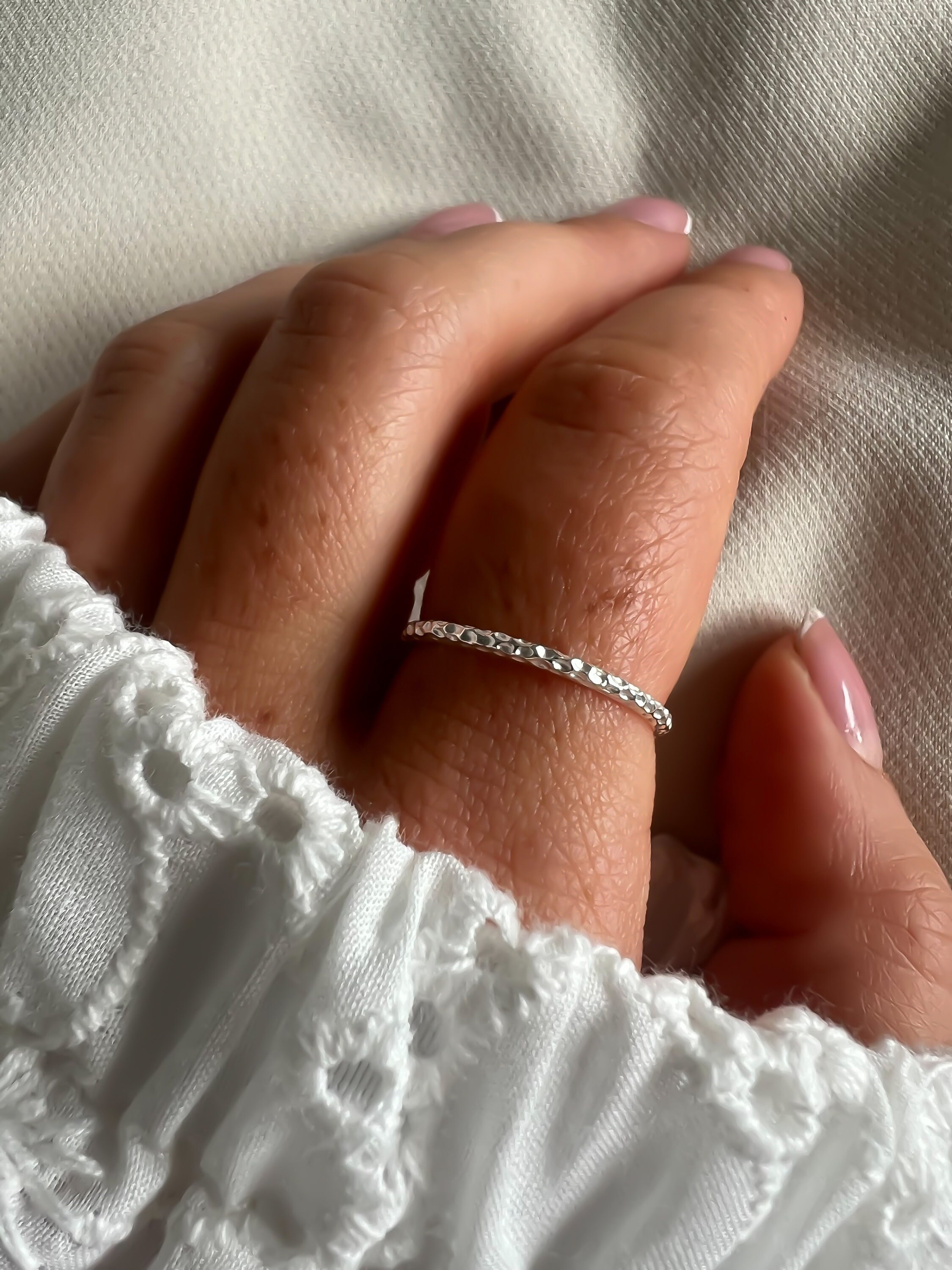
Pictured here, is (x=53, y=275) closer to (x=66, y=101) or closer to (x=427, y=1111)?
(x=66, y=101)

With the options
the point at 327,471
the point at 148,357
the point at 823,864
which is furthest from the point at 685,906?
the point at 148,357

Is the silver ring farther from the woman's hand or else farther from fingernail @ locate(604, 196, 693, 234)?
fingernail @ locate(604, 196, 693, 234)

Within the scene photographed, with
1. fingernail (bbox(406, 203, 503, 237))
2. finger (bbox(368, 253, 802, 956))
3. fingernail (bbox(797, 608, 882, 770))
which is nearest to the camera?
finger (bbox(368, 253, 802, 956))

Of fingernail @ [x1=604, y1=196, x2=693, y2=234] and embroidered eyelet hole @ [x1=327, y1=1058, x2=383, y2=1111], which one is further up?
fingernail @ [x1=604, y1=196, x2=693, y2=234]

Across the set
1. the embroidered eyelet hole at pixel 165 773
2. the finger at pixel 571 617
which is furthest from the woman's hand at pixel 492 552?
the embroidered eyelet hole at pixel 165 773

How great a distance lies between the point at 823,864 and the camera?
59cm

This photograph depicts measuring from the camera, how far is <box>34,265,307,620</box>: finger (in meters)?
0.58

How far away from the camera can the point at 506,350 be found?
607 mm

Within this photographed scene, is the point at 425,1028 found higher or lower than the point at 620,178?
lower

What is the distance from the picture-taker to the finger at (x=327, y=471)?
0.52 m

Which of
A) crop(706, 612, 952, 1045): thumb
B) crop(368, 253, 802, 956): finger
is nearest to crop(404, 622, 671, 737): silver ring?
crop(368, 253, 802, 956): finger

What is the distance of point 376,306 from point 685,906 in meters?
0.41

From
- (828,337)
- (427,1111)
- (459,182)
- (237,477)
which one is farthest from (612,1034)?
(459,182)

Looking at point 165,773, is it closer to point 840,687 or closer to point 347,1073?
point 347,1073
